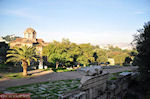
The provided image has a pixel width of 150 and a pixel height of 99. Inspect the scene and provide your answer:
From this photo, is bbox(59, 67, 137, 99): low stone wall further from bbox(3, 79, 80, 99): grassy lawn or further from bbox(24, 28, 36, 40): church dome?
bbox(24, 28, 36, 40): church dome

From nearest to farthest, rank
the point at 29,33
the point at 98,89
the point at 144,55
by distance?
the point at 98,89, the point at 144,55, the point at 29,33

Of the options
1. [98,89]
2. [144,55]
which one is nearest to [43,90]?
[98,89]

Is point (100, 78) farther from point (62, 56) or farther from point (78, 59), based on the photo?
point (78, 59)

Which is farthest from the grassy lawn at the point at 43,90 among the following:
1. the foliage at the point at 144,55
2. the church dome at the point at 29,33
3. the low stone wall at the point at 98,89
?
the church dome at the point at 29,33

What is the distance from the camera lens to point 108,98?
314 inches

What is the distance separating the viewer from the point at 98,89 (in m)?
6.91

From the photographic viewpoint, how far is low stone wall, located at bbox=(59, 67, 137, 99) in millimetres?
5661

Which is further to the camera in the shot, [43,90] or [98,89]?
[43,90]

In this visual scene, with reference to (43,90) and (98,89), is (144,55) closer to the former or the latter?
(98,89)

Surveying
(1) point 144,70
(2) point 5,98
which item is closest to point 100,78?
(1) point 144,70

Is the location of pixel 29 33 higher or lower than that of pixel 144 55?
higher

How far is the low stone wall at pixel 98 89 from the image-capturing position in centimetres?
566

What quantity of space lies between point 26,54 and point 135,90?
17.4m

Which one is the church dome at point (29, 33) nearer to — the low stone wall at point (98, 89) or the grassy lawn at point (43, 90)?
the grassy lawn at point (43, 90)
